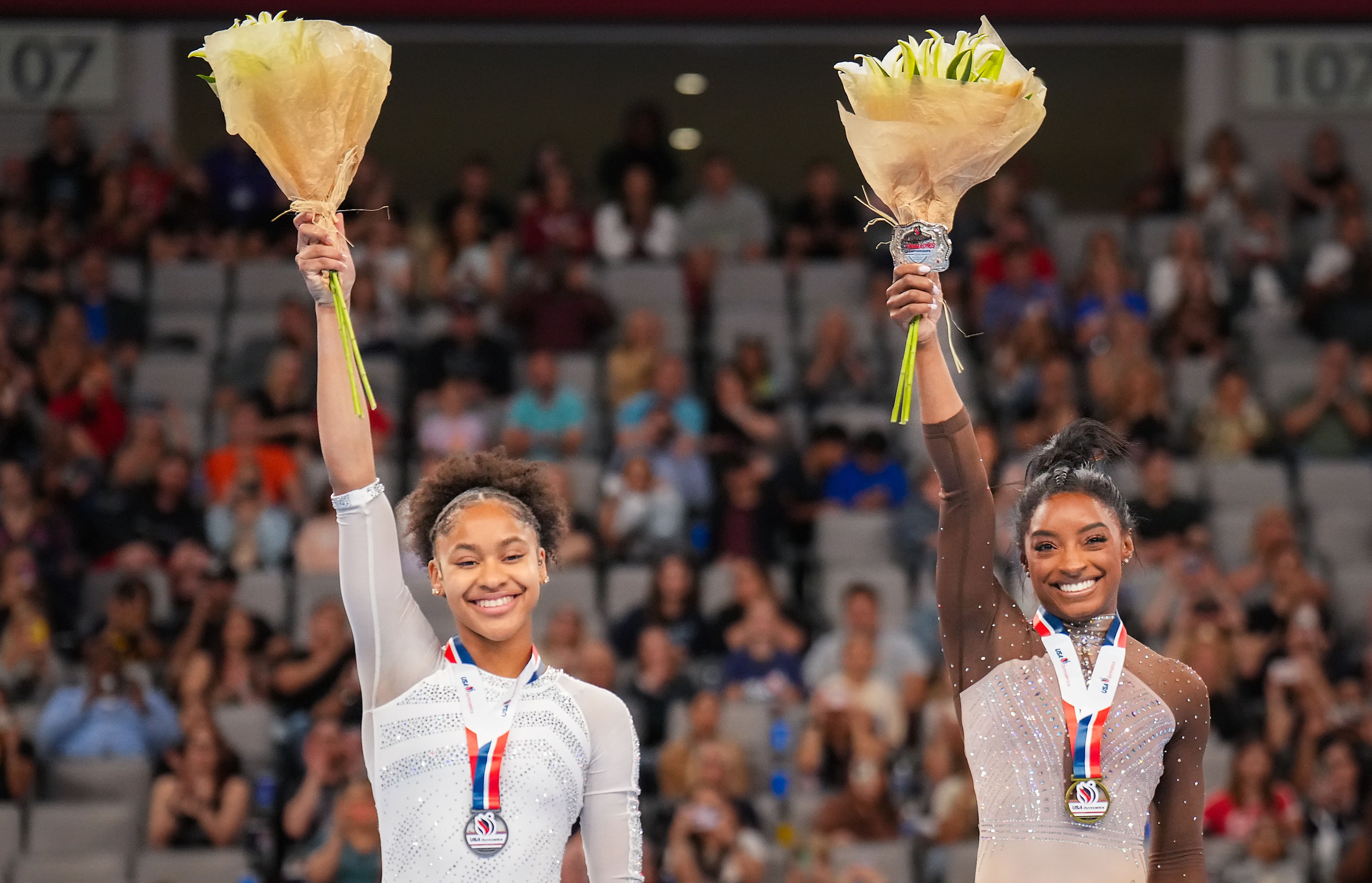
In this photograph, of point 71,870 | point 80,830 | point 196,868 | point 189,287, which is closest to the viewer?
point 71,870

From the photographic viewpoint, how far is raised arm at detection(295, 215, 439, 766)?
328cm

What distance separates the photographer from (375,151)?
564 inches

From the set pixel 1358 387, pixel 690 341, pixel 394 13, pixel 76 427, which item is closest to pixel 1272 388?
pixel 1358 387

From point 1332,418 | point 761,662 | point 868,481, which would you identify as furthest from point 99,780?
point 1332,418

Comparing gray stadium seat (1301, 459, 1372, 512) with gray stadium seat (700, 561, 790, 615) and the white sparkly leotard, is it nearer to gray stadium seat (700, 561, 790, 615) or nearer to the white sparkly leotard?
gray stadium seat (700, 561, 790, 615)

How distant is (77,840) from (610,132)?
8.37 m

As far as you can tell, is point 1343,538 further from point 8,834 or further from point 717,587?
point 8,834

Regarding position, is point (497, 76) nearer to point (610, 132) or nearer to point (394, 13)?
point (610, 132)

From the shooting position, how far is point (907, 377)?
3432 mm

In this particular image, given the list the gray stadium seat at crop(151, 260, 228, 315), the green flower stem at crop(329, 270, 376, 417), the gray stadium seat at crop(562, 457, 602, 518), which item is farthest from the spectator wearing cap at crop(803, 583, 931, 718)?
the green flower stem at crop(329, 270, 376, 417)

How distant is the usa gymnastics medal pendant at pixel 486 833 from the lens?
3.27 m

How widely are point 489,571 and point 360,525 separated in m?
0.24

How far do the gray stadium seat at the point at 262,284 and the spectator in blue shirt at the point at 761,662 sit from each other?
11.6 feet

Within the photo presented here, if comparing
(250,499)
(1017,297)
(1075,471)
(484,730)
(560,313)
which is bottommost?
(484,730)
